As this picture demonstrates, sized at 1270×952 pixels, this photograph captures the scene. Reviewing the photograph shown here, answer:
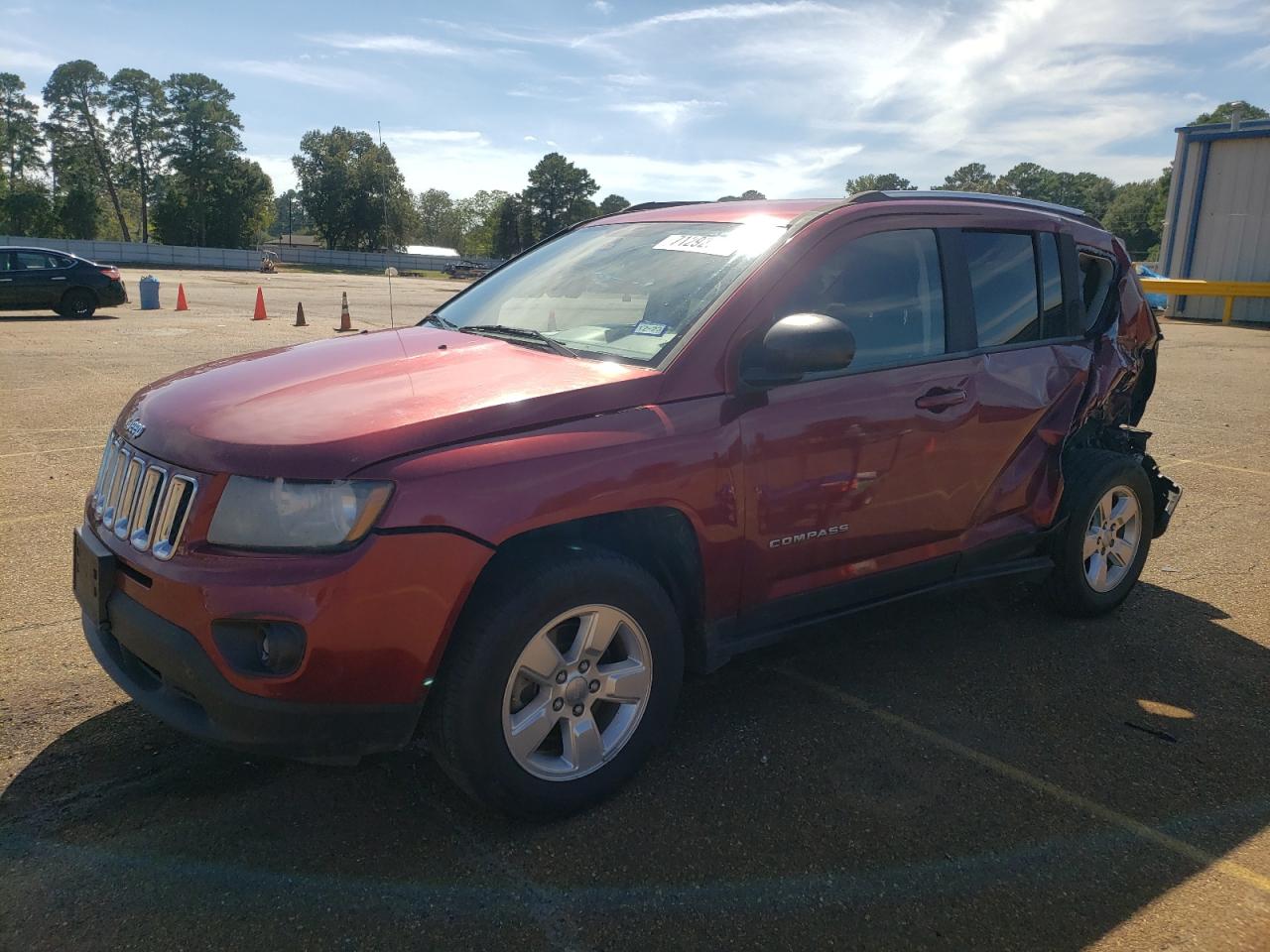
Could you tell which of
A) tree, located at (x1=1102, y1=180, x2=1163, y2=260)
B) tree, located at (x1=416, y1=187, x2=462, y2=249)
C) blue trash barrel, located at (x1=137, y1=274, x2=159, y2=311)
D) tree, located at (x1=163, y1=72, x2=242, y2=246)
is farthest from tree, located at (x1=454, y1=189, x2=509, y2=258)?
blue trash barrel, located at (x1=137, y1=274, x2=159, y2=311)

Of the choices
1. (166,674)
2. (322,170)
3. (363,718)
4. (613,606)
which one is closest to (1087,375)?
(613,606)

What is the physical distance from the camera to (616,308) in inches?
135

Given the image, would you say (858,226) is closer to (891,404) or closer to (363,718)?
(891,404)

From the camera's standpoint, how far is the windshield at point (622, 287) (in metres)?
3.21

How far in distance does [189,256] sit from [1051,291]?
66.3 m

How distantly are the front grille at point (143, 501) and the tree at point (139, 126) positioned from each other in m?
102

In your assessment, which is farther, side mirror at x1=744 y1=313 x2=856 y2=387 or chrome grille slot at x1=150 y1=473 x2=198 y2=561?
side mirror at x1=744 y1=313 x2=856 y2=387

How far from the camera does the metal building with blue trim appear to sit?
25.7 meters

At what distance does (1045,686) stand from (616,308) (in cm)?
233

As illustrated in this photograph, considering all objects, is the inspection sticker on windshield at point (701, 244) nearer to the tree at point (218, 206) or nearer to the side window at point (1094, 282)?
the side window at point (1094, 282)

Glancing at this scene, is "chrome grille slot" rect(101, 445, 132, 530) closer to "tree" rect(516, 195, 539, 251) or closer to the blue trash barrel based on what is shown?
the blue trash barrel

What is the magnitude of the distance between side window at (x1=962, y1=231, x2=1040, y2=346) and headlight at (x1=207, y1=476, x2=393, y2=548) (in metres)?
2.65

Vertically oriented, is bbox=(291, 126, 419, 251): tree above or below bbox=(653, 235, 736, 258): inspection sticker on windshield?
above

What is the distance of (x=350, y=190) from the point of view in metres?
95.7
